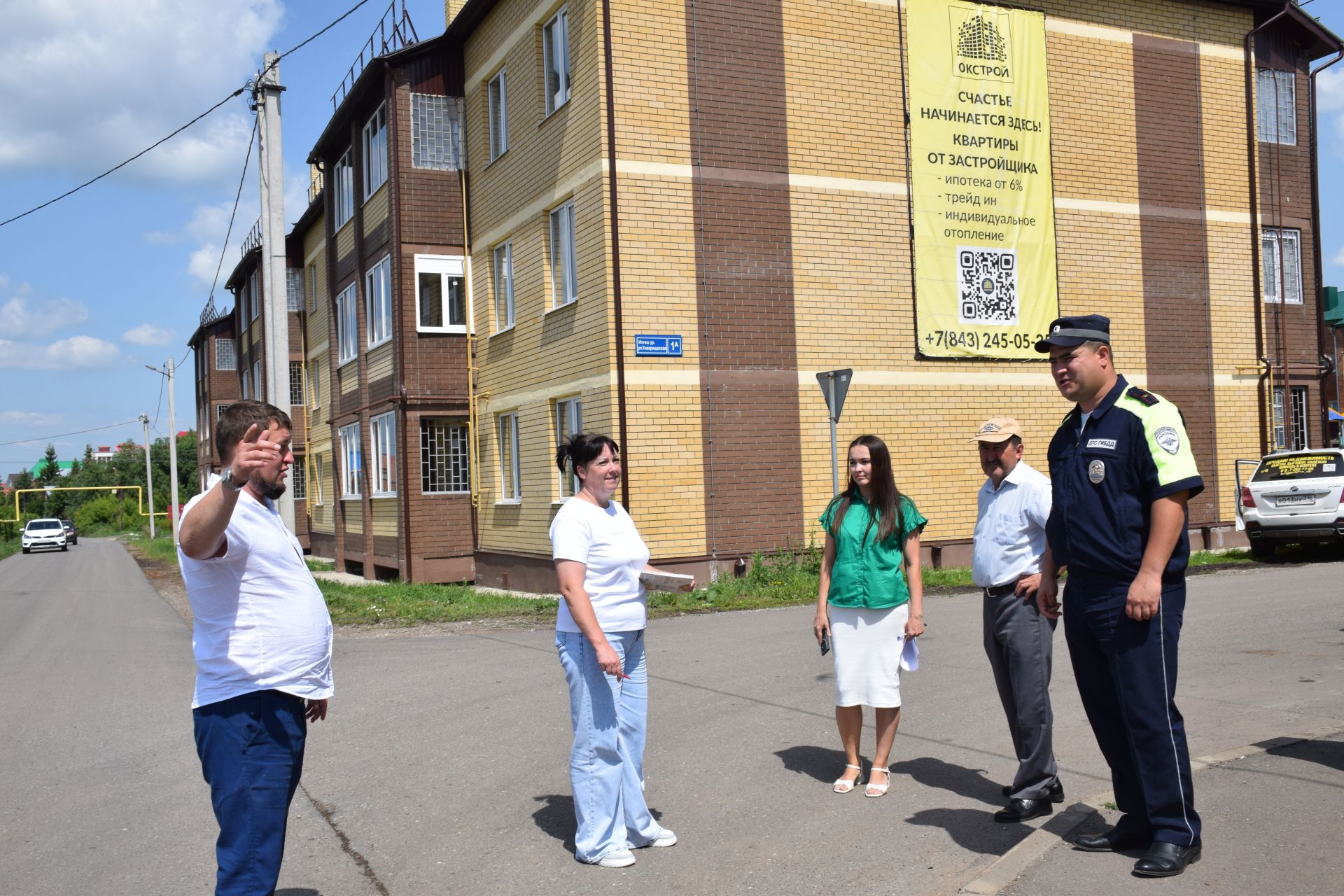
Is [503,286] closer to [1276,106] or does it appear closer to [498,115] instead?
[498,115]

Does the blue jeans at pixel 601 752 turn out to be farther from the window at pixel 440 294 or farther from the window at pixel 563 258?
the window at pixel 440 294

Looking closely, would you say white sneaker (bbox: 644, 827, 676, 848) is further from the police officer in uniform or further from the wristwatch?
the wristwatch

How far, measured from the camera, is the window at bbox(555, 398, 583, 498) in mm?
16906

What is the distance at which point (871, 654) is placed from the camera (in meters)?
5.79

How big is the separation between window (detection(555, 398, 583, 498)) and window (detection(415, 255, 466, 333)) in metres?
4.25

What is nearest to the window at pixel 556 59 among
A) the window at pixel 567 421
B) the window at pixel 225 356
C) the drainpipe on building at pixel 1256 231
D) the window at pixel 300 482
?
the window at pixel 567 421

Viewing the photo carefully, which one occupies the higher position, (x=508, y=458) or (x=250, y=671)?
(x=508, y=458)

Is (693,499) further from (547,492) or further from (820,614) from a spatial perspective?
(820,614)

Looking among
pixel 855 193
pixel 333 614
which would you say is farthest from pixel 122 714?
pixel 855 193

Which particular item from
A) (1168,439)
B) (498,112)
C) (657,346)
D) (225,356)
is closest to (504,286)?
(498,112)

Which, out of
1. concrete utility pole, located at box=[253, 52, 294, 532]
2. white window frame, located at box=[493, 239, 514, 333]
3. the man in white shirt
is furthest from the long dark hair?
white window frame, located at box=[493, 239, 514, 333]

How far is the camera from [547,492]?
1773 centimetres

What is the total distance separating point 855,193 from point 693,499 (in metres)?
5.29

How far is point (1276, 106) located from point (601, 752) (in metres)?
21.9
